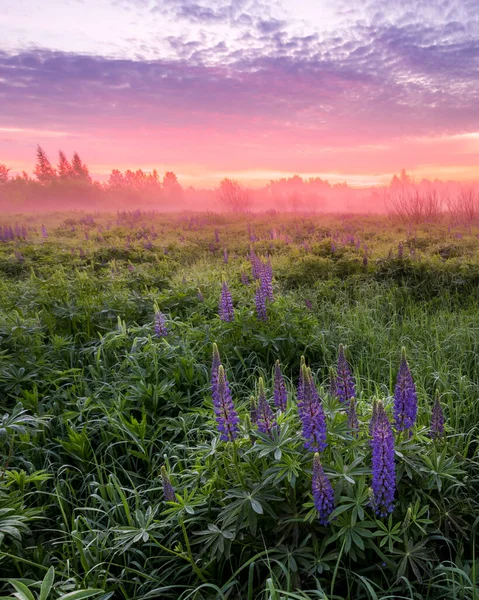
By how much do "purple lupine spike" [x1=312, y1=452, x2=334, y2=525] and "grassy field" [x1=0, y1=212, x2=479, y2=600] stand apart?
0.04 ft

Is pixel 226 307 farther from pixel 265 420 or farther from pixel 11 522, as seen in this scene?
pixel 11 522

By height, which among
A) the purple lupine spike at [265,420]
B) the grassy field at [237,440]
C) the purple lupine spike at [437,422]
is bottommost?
the grassy field at [237,440]

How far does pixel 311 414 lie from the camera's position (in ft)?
5.79

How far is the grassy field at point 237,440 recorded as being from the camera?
5.88ft

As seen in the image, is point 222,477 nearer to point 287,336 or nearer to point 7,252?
point 287,336

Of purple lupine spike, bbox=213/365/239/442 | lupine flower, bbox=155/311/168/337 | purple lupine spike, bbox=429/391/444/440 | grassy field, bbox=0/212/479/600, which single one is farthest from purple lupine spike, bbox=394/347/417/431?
lupine flower, bbox=155/311/168/337

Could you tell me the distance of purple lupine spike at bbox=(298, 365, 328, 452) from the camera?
175cm

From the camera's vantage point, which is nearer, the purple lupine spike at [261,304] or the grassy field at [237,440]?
the grassy field at [237,440]

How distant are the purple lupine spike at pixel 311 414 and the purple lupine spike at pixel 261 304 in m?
2.36

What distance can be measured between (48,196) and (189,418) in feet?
137

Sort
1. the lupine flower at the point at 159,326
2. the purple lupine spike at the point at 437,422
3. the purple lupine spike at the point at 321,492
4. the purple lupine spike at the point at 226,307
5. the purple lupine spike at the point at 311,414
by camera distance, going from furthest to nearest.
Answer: the purple lupine spike at the point at 226,307, the lupine flower at the point at 159,326, the purple lupine spike at the point at 437,422, the purple lupine spike at the point at 311,414, the purple lupine spike at the point at 321,492

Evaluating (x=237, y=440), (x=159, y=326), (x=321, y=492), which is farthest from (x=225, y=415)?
(x=159, y=326)

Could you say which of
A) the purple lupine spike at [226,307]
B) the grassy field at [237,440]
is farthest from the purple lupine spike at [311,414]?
the purple lupine spike at [226,307]

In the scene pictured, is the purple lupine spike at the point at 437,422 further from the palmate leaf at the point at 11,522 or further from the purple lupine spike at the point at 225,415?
the palmate leaf at the point at 11,522
